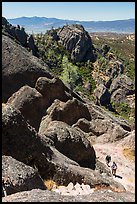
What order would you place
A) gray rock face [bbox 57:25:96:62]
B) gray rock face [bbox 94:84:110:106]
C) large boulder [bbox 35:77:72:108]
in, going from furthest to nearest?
1. gray rock face [bbox 57:25:96:62]
2. gray rock face [bbox 94:84:110:106]
3. large boulder [bbox 35:77:72:108]

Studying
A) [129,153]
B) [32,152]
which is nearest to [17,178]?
[32,152]

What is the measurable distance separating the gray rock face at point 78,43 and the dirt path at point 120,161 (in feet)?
452

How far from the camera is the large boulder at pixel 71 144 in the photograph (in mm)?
29156

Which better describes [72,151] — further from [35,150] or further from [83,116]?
[83,116]

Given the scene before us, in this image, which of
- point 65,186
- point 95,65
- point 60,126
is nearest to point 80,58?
point 95,65

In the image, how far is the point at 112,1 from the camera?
34.6 feet

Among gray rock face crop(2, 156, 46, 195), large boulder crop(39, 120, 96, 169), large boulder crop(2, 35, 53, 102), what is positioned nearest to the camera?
gray rock face crop(2, 156, 46, 195)

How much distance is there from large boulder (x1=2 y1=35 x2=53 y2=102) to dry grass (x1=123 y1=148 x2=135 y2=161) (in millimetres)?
13521

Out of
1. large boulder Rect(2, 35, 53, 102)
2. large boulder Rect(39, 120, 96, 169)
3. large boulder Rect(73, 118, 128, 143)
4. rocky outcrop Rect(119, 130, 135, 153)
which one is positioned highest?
large boulder Rect(2, 35, 53, 102)

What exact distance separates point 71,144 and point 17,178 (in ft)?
46.2

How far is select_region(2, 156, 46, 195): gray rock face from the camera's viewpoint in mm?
15586

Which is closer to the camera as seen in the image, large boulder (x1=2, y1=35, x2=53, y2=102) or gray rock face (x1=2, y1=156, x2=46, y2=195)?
gray rock face (x1=2, y1=156, x2=46, y2=195)

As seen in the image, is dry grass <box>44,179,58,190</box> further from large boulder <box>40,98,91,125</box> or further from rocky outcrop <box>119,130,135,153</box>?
rocky outcrop <box>119,130,135,153</box>

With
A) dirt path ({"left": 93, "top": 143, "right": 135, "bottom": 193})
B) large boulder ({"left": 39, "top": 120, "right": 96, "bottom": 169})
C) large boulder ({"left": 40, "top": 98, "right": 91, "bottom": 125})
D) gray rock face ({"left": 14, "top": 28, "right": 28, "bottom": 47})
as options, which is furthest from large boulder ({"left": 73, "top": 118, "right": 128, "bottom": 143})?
gray rock face ({"left": 14, "top": 28, "right": 28, "bottom": 47})
